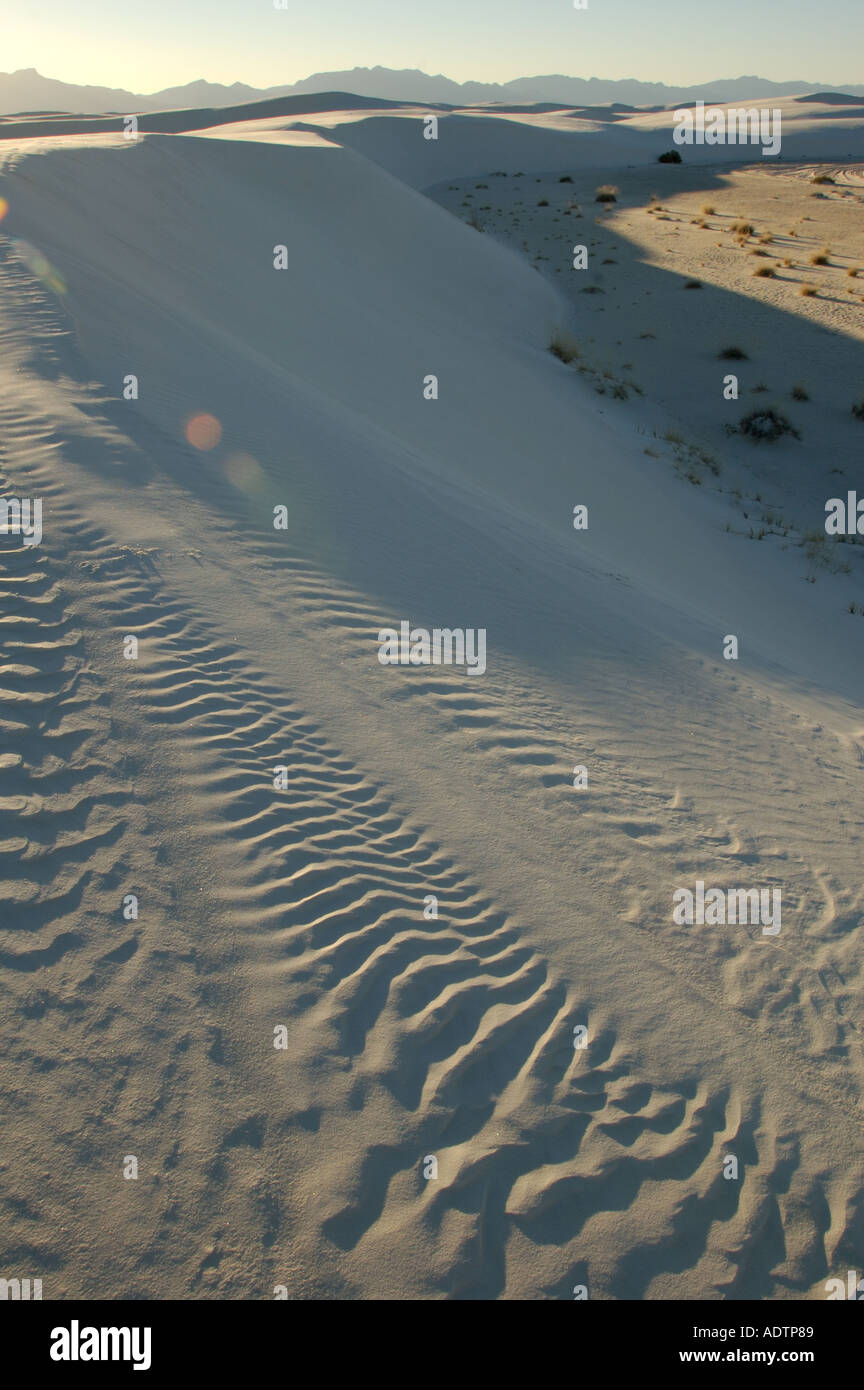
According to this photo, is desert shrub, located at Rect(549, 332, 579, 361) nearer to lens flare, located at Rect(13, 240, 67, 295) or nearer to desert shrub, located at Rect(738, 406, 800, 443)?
desert shrub, located at Rect(738, 406, 800, 443)

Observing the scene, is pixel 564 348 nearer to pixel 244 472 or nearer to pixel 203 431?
pixel 203 431

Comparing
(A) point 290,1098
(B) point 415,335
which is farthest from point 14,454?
(B) point 415,335

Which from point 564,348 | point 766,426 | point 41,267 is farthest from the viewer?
point 564,348

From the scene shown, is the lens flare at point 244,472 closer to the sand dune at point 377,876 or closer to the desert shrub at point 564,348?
the sand dune at point 377,876

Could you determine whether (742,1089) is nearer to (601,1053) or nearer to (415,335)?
(601,1053)

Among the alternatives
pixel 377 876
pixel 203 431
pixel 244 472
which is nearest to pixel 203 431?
pixel 203 431

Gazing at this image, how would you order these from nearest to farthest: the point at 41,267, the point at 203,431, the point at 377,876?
the point at 377,876, the point at 203,431, the point at 41,267

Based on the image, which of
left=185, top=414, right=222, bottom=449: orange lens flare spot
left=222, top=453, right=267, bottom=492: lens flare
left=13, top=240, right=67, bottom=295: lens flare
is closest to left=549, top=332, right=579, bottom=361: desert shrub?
left=13, top=240, right=67, bottom=295: lens flare
